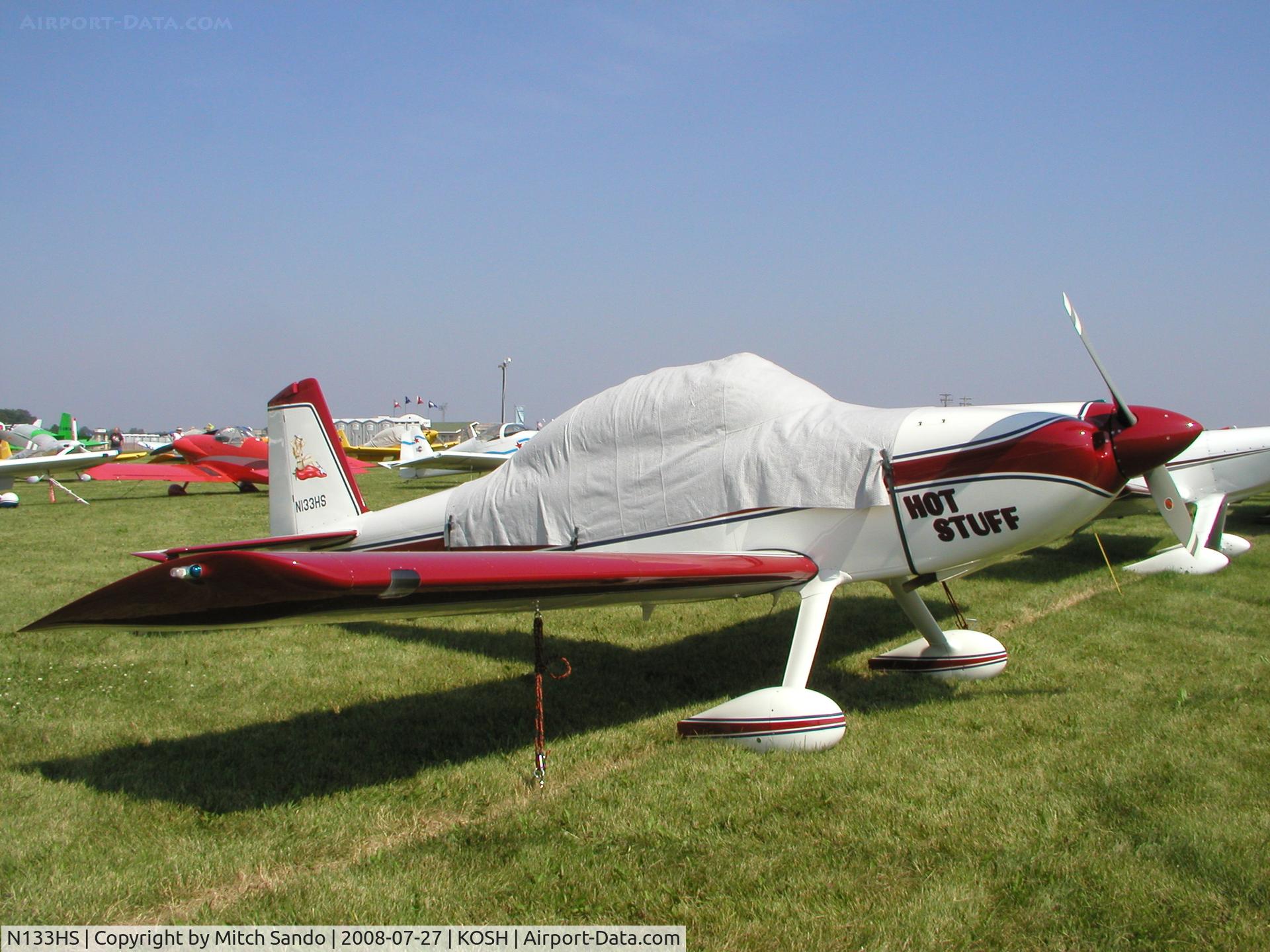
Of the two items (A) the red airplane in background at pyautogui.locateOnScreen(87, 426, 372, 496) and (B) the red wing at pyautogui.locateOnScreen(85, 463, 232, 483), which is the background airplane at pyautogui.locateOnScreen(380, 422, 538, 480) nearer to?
(A) the red airplane in background at pyautogui.locateOnScreen(87, 426, 372, 496)

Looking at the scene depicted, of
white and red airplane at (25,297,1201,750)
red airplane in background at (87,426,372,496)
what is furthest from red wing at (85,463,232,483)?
white and red airplane at (25,297,1201,750)

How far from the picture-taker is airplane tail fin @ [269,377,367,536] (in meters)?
7.66

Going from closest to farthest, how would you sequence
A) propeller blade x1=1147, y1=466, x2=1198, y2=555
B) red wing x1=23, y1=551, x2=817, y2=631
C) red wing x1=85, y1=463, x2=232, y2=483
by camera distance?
red wing x1=23, y1=551, x2=817, y2=631
propeller blade x1=1147, y1=466, x2=1198, y2=555
red wing x1=85, y1=463, x2=232, y2=483

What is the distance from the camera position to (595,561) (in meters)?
4.36

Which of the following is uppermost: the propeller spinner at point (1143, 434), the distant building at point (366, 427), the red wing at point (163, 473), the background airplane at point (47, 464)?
the propeller spinner at point (1143, 434)

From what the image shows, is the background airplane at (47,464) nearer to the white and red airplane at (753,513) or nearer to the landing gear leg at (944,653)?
the white and red airplane at (753,513)

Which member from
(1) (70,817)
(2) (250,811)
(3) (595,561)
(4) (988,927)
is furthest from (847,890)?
(1) (70,817)

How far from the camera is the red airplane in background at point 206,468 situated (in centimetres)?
2292

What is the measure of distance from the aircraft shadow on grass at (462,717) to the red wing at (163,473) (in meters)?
Answer: 17.6

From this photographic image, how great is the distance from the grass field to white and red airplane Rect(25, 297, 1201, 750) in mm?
669

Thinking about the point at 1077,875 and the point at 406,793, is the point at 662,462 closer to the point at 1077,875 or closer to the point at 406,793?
the point at 406,793

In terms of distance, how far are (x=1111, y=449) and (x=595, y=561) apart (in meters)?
2.89

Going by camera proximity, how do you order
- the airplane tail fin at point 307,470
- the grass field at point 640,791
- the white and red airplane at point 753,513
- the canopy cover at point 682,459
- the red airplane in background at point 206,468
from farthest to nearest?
1. the red airplane in background at point 206,468
2. the airplane tail fin at point 307,470
3. the canopy cover at point 682,459
4. the white and red airplane at point 753,513
5. the grass field at point 640,791

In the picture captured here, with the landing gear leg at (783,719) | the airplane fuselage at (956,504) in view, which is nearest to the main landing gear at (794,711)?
the landing gear leg at (783,719)
